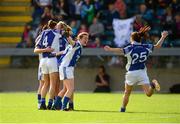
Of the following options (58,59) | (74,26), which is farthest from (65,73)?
(74,26)

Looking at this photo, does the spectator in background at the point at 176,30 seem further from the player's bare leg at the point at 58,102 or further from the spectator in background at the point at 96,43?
the player's bare leg at the point at 58,102

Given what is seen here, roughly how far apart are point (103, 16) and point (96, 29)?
898 mm

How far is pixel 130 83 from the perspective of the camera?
676 inches

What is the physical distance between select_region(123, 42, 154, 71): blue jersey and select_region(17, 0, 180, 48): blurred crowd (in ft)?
32.5

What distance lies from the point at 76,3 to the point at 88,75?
3.20 meters

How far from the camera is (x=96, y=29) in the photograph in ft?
91.1

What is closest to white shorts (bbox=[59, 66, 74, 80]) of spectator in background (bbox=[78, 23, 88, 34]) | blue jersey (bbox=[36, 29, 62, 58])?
blue jersey (bbox=[36, 29, 62, 58])

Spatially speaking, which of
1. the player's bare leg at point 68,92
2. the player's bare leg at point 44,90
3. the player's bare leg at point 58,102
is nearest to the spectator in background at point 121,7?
the player's bare leg at point 44,90

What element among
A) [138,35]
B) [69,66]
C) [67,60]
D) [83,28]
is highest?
[138,35]

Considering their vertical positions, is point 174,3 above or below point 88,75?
above

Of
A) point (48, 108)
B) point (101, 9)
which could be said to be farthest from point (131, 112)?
point (101, 9)

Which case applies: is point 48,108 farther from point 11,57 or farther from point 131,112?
point 11,57

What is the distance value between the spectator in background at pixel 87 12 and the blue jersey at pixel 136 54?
1129 centimetres

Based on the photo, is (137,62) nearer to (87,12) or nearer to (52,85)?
(52,85)
